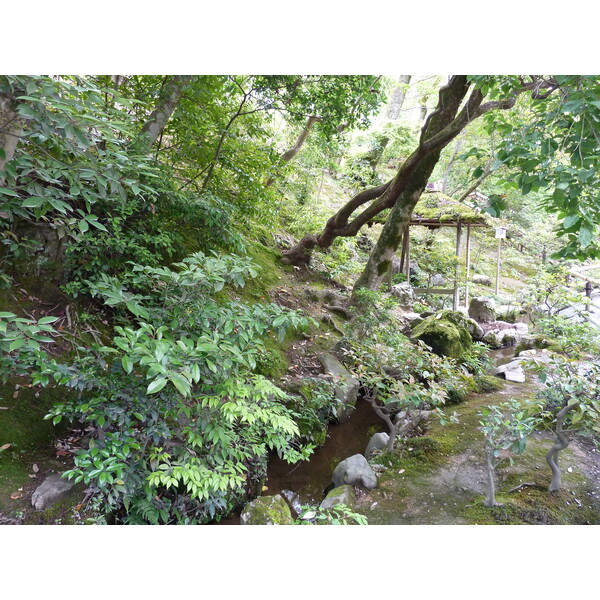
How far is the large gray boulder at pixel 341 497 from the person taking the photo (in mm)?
1796

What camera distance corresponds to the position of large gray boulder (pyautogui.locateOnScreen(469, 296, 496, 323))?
5.81 meters

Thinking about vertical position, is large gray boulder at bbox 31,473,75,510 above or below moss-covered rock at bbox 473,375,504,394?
below

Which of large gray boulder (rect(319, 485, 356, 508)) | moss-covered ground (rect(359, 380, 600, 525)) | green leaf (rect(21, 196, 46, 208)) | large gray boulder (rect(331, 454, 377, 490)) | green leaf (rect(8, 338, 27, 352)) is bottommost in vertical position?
large gray boulder (rect(319, 485, 356, 508))

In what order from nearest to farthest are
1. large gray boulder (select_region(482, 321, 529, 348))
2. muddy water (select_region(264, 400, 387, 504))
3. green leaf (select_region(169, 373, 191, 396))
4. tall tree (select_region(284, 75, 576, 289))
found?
A: green leaf (select_region(169, 373, 191, 396))
muddy water (select_region(264, 400, 387, 504))
tall tree (select_region(284, 75, 576, 289))
large gray boulder (select_region(482, 321, 529, 348))

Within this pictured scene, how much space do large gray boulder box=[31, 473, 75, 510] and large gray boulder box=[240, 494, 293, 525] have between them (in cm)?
79

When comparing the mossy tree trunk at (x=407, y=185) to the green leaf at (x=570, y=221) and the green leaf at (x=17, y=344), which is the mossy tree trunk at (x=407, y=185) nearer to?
the green leaf at (x=570, y=221)

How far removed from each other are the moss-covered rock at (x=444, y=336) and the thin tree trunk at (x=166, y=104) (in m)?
3.36

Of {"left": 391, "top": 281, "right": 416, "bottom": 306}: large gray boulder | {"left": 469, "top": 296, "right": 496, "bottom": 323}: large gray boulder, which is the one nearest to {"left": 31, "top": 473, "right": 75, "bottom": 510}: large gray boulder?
{"left": 391, "top": 281, "right": 416, "bottom": 306}: large gray boulder

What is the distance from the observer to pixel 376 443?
2.49m

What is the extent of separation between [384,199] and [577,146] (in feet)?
9.10

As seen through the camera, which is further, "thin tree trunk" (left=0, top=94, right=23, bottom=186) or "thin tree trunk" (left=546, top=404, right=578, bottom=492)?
"thin tree trunk" (left=546, top=404, right=578, bottom=492)

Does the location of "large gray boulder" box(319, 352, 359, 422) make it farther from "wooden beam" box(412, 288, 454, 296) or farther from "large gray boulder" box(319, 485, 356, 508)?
"wooden beam" box(412, 288, 454, 296)
